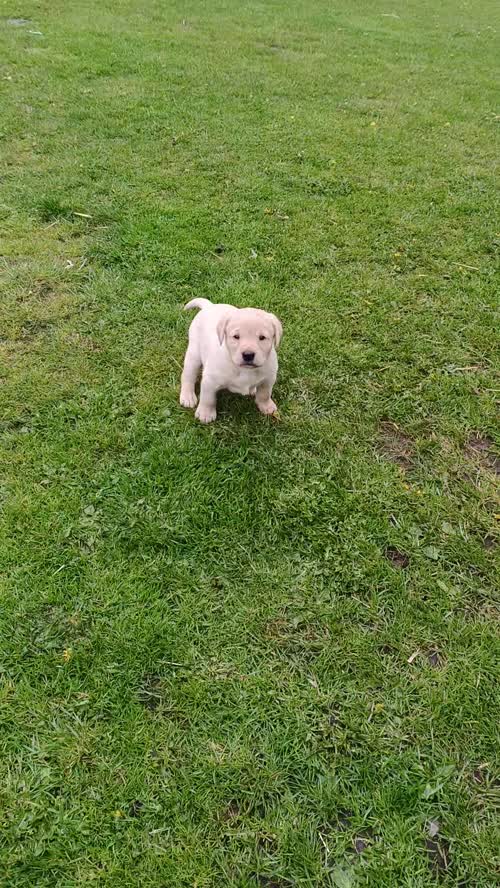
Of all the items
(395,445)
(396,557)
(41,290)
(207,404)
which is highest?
(41,290)

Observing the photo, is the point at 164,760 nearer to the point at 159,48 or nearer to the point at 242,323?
the point at 242,323

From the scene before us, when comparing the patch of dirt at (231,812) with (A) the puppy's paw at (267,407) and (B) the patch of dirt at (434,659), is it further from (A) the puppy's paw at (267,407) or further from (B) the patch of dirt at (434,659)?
(A) the puppy's paw at (267,407)

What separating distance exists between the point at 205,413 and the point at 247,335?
2.30ft

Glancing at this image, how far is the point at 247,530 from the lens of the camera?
3.10 m

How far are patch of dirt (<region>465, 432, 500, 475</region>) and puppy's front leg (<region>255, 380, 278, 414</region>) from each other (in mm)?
1291

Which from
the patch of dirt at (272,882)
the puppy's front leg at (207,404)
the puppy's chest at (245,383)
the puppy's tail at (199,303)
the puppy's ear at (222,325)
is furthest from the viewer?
the puppy's tail at (199,303)

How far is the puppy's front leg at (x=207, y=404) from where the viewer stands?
3481mm

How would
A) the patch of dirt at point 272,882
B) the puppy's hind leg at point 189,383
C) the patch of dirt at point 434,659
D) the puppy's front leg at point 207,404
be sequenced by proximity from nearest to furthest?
the patch of dirt at point 272,882 < the patch of dirt at point 434,659 < the puppy's front leg at point 207,404 < the puppy's hind leg at point 189,383

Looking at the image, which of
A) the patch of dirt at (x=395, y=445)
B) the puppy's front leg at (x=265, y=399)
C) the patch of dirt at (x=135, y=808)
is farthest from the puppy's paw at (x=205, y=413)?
the patch of dirt at (x=135, y=808)

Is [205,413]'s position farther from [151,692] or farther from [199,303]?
[151,692]

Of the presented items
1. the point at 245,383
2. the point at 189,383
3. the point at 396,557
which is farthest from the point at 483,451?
the point at 189,383

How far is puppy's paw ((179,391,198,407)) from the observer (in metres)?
3.72

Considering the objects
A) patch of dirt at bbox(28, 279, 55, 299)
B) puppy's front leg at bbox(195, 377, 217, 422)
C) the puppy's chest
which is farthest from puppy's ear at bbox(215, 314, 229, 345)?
patch of dirt at bbox(28, 279, 55, 299)

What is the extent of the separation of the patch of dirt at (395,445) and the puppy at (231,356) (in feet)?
2.42
